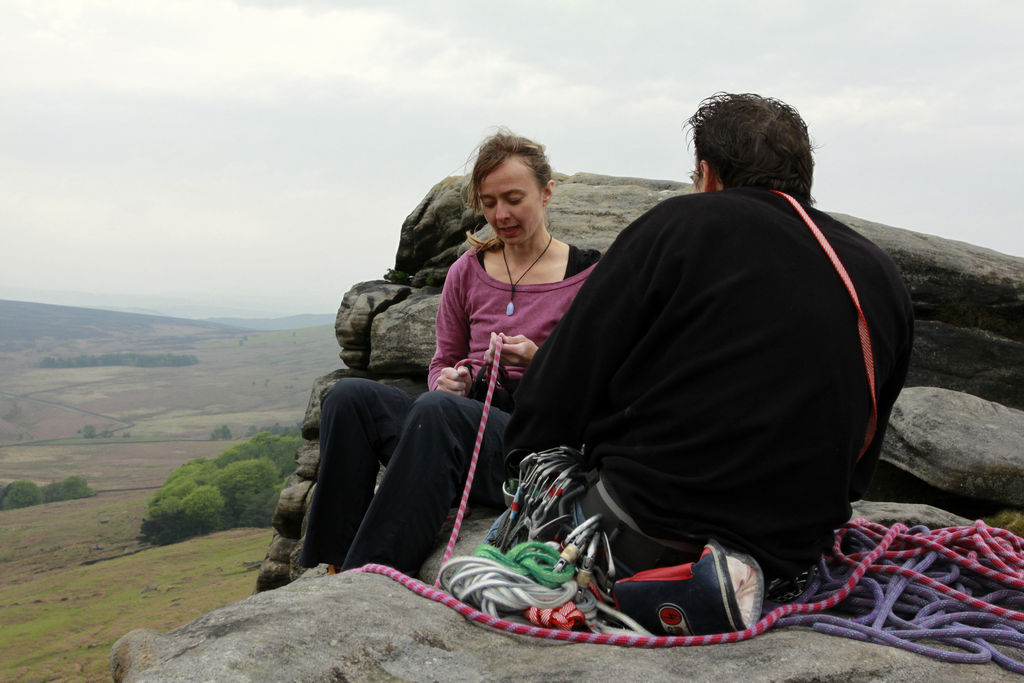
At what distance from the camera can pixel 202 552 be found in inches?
2734

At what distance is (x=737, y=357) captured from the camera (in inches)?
111

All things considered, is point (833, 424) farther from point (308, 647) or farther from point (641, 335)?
point (308, 647)

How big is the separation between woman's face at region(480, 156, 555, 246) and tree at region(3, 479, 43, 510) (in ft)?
404

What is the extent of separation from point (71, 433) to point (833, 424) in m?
182

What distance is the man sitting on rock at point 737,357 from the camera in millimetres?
2803

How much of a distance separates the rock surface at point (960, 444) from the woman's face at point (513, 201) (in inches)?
192

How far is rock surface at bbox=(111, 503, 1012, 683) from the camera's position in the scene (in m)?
2.29

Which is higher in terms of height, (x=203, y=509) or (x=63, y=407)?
(x=63, y=407)

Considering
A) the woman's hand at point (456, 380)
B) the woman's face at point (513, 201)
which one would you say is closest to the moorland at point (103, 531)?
the woman's hand at point (456, 380)

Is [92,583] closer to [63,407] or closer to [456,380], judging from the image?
[456,380]

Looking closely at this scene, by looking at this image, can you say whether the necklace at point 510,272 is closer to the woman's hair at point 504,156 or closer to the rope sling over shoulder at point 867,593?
the woman's hair at point 504,156

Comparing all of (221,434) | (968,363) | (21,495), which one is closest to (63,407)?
(221,434)

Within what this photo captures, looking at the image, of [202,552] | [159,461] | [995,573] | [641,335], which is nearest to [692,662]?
[641,335]

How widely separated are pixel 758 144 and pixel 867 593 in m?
2.02
